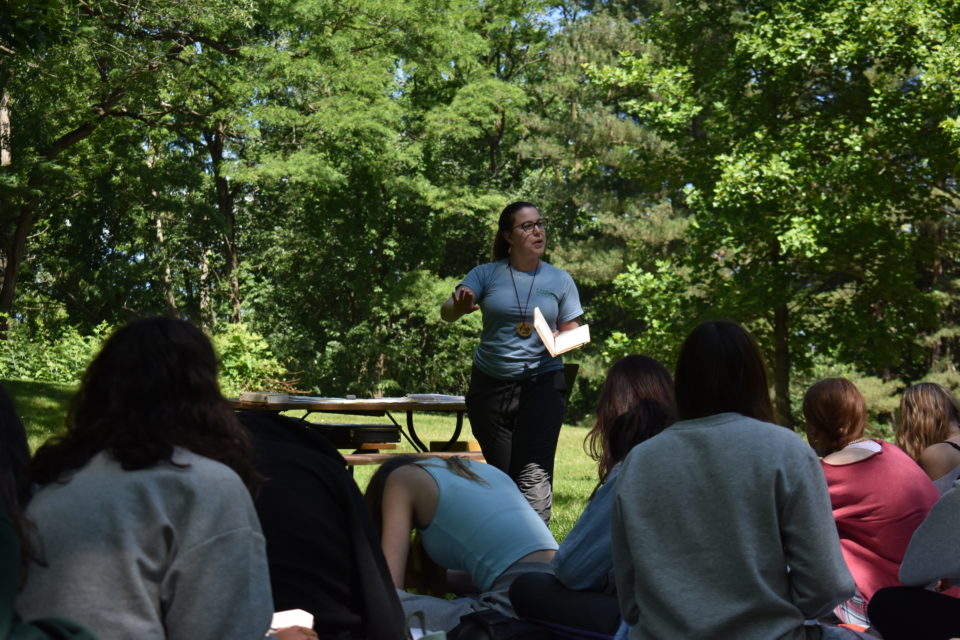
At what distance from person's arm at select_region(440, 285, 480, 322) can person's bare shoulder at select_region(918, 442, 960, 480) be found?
230 centimetres

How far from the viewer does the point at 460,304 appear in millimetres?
5461

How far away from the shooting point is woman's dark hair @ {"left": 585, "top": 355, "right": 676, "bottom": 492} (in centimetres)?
345

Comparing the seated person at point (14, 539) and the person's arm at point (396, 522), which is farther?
the person's arm at point (396, 522)

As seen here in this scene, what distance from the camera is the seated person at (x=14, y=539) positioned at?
1.73 metres

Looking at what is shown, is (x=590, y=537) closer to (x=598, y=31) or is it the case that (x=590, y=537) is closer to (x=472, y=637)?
(x=472, y=637)

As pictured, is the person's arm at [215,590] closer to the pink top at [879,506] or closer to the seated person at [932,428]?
the pink top at [879,506]

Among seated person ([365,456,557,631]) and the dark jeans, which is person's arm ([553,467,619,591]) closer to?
the dark jeans

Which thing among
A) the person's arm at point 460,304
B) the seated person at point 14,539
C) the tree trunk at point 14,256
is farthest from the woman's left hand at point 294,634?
the tree trunk at point 14,256

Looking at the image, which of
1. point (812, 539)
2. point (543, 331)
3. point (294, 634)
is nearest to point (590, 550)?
point (812, 539)

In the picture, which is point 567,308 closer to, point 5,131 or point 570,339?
point 570,339

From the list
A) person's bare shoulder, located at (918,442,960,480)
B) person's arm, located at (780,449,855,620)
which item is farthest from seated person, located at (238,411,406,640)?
person's bare shoulder, located at (918,442,960,480)

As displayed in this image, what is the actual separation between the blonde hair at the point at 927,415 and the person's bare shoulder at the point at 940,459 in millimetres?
74

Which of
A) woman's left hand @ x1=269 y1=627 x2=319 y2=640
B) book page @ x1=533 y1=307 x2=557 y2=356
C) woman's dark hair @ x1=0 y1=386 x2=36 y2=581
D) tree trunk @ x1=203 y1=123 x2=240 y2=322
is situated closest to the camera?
woman's dark hair @ x1=0 y1=386 x2=36 y2=581

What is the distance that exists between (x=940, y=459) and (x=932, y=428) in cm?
16
